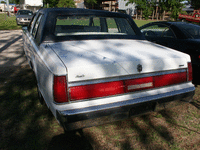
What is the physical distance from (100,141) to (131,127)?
1.91ft

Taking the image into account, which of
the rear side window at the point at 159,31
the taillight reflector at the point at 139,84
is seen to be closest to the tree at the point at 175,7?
the rear side window at the point at 159,31

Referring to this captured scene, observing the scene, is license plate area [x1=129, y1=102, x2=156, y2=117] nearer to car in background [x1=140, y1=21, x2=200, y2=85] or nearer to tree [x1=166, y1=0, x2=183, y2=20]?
car in background [x1=140, y1=21, x2=200, y2=85]

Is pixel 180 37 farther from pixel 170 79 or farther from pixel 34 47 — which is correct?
pixel 34 47

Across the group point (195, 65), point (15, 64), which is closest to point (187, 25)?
point (195, 65)

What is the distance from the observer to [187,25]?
5.08 m

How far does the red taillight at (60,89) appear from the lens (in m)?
1.91

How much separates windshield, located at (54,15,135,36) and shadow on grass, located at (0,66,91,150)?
1.45 meters

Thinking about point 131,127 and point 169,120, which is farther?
point 169,120

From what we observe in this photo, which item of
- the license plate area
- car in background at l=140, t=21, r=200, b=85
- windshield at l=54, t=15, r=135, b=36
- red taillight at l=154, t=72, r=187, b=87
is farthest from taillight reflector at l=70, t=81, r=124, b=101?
car in background at l=140, t=21, r=200, b=85

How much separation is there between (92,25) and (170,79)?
6.68 feet

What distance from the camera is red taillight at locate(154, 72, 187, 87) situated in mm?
2377

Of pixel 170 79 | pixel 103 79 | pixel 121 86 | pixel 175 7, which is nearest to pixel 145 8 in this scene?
pixel 175 7

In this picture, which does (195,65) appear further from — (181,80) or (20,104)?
(20,104)

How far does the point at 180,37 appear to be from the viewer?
4.60 meters
